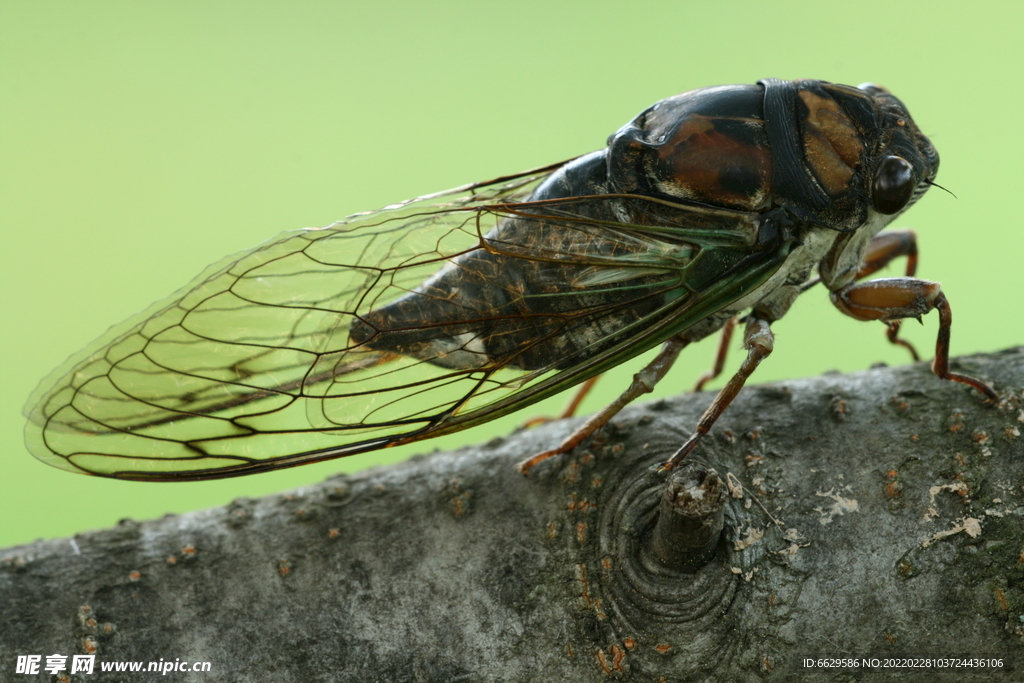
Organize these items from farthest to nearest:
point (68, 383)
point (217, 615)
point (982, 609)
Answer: point (68, 383) < point (217, 615) < point (982, 609)

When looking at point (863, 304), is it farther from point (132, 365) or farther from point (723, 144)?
point (132, 365)

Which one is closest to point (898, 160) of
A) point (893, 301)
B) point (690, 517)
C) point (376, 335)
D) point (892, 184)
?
point (892, 184)

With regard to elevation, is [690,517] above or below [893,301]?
below

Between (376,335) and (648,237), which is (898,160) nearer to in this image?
(648,237)

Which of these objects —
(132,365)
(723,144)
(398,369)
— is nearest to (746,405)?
(723,144)

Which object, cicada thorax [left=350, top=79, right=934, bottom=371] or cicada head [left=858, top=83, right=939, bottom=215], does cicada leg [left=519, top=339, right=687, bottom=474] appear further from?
cicada head [left=858, top=83, right=939, bottom=215]
